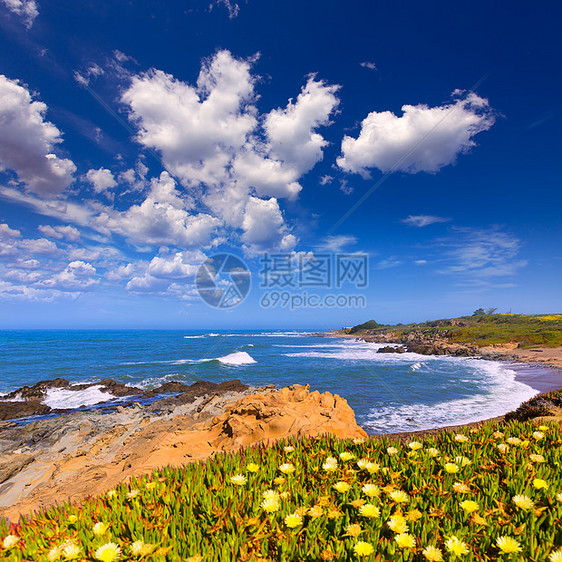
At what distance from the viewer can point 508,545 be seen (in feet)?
5.73

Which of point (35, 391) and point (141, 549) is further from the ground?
point (141, 549)

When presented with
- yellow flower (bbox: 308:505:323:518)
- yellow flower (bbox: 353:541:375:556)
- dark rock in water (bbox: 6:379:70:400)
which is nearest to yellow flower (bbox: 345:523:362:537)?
yellow flower (bbox: 353:541:375:556)

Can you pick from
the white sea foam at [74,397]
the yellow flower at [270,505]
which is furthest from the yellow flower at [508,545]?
the white sea foam at [74,397]

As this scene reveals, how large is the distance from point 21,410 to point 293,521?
81.9ft

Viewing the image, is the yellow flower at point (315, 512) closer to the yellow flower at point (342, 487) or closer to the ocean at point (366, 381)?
the yellow flower at point (342, 487)

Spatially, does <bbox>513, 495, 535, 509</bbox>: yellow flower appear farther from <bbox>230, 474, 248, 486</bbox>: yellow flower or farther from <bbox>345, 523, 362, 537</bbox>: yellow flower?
<bbox>230, 474, 248, 486</bbox>: yellow flower

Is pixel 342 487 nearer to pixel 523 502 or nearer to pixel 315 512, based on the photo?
pixel 315 512

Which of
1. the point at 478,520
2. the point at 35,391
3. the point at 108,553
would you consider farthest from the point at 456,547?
the point at 35,391

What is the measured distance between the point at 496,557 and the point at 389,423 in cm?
1461

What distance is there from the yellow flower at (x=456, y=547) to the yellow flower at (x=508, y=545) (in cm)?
20

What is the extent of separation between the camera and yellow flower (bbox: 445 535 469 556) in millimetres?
1706

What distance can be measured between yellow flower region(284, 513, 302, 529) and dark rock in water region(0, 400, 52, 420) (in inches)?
946

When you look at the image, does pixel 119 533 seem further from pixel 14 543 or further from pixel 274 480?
pixel 274 480

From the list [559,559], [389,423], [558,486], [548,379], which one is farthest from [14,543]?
→ [548,379]
